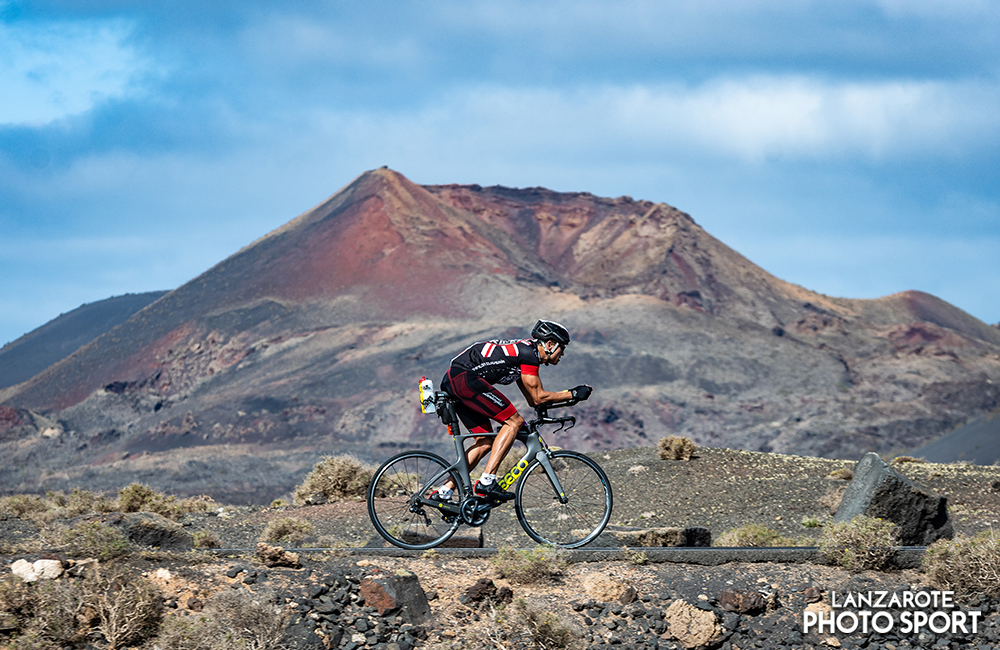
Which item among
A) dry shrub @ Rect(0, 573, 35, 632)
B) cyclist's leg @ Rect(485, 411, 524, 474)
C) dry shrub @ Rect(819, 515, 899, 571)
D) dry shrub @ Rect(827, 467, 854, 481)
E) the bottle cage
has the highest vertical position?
the bottle cage

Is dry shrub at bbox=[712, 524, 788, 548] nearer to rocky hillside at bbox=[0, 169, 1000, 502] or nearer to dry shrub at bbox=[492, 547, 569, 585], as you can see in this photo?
dry shrub at bbox=[492, 547, 569, 585]

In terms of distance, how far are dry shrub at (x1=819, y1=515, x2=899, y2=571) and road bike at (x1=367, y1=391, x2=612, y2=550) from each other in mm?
2014

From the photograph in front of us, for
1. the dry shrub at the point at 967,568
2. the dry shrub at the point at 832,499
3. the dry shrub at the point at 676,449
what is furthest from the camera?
the dry shrub at the point at 676,449

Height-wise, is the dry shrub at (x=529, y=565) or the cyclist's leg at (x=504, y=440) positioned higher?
the cyclist's leg at (x=504, y=440)

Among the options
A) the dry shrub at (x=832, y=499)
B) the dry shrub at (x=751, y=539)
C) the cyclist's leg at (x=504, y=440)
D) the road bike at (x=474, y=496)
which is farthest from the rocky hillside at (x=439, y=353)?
the cyclist's leg at (x=504, y=440)

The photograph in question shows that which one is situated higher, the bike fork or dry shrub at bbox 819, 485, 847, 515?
the bike fork

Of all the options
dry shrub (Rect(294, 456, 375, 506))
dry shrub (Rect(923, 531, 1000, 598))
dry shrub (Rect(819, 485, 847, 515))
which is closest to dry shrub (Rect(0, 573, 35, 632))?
dry shrub (Rect(923, 531, 1000, 598))

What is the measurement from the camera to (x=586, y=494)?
8.18 m

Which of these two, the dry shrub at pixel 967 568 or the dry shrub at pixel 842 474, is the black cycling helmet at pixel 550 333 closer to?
the dry shrub at pixel 967 568

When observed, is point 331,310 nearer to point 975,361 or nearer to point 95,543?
point 975,361

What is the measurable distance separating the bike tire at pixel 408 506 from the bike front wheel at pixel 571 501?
0.71 meters

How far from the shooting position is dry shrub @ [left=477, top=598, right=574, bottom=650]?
6598 millimetres

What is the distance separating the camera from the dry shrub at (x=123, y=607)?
5914mm

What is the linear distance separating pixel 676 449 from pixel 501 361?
13048 millimetres
